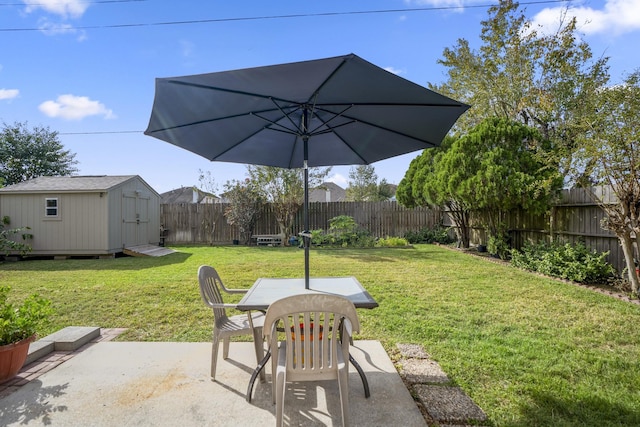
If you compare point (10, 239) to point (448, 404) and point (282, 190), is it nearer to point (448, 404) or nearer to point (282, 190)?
point (282, 190)

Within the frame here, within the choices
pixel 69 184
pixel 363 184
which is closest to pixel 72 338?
pixel 69 184

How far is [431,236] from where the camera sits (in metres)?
13.4

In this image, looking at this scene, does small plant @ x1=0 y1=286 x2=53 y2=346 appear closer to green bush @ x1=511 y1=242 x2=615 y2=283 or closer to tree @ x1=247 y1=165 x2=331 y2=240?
green bush @ x1=511 y1=242 x2=615 y2=283

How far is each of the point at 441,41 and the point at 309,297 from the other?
14.3 metres

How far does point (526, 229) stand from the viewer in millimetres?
8336

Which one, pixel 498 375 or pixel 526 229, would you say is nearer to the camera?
pixel 498 375

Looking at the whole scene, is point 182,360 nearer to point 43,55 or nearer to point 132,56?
point 132,56

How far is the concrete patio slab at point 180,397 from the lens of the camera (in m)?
A: 2.02

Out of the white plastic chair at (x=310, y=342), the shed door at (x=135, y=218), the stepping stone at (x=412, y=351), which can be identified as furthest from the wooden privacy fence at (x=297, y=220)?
the white plastic chair at (x=310, y=342)

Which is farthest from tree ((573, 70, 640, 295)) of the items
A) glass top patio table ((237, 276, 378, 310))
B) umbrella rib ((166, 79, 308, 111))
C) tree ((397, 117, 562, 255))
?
umbrella rib ((166, 79, 308, 111))

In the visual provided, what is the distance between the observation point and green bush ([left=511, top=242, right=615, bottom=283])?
5730mm

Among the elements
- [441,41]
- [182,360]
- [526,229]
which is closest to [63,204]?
[182,360]

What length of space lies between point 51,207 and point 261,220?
6.77m

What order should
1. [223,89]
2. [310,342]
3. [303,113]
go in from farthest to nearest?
[303,113], [223,89], [310,342]
